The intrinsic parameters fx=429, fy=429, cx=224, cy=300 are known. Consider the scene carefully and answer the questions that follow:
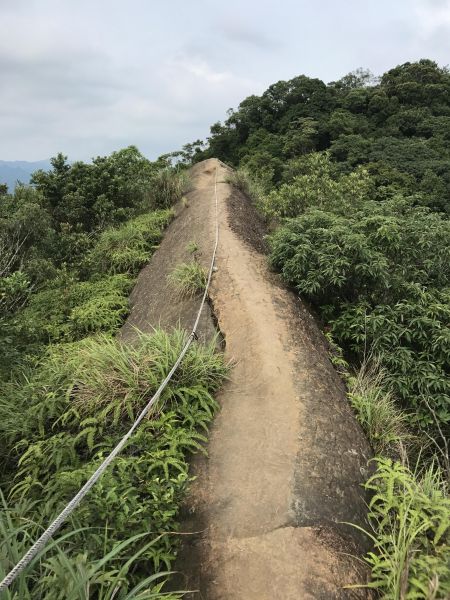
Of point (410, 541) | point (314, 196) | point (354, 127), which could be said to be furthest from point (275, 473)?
point (354, 127)

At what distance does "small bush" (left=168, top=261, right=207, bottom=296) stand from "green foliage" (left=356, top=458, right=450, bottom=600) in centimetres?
371

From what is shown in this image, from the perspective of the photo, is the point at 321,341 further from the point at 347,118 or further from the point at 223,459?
the point at 347,118

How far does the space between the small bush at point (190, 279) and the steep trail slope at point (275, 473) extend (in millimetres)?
622

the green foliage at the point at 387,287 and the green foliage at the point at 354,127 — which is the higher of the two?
the green foliage at the point at 354,127

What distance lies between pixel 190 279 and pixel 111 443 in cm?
327

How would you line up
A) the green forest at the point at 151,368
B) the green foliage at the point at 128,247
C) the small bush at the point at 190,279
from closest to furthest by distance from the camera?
the green forest at the point at 151,368
the small bush at the point at 190,279
the green foliage at the point at 128,247

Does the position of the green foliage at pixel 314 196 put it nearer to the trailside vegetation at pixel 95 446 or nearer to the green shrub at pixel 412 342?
the green shrub at pixel 412 342

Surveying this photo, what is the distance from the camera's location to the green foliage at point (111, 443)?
8.90 ft

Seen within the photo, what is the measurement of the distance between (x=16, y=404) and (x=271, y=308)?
3.15 metres

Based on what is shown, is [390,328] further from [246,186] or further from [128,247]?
[246,186]

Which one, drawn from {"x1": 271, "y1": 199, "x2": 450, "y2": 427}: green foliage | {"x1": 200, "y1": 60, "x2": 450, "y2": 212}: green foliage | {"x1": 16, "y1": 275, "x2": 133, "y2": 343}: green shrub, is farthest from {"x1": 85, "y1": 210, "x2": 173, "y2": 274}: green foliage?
{"x1": 200, "y1": 60, "x2": 450, "y2": 212}: green foliage

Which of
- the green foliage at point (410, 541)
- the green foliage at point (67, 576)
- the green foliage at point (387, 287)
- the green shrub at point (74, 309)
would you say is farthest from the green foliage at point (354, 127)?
the green foliage at point (67, 576)

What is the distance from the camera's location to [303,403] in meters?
4.10

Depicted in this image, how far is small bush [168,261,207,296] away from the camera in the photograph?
633cm
